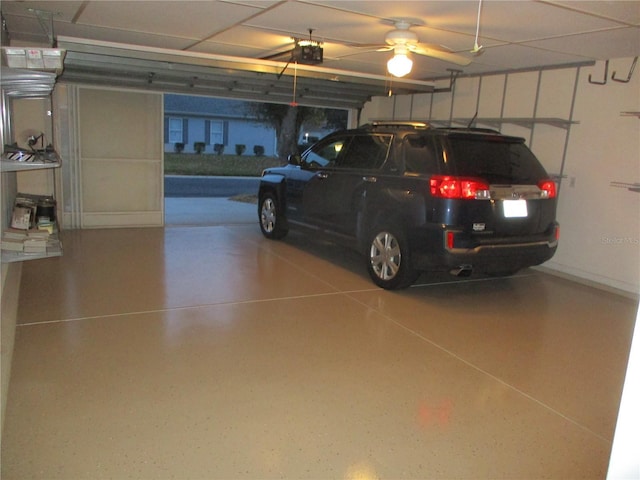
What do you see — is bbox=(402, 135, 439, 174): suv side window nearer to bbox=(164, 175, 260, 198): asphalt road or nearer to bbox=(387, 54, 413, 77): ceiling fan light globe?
bbox=(387, 54, 413, 77): ceiling fan light globe

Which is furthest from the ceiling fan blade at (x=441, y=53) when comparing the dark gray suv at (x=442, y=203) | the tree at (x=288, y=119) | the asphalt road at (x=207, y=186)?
the asphalt road at (x=207, y=186)

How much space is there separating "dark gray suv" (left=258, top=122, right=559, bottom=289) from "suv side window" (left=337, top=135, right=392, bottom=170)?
1cm

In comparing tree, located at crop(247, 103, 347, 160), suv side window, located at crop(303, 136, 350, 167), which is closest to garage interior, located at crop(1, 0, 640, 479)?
suv side window, located at crop(303, 136, 350, 167)

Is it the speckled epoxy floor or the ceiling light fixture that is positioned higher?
the ceiling light fixture

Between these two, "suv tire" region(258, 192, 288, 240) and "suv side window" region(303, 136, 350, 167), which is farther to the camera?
"suv tire" region(258, 192, 288, 240)

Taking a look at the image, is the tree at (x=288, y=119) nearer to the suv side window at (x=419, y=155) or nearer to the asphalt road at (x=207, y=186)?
the asphalt road at (x=207, y=186)

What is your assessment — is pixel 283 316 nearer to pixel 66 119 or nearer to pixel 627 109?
pixel 627 109

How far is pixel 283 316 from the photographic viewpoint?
4.36 metres

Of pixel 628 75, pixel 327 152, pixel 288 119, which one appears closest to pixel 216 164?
pixel 288 119

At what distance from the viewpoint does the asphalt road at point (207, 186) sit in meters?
14.9

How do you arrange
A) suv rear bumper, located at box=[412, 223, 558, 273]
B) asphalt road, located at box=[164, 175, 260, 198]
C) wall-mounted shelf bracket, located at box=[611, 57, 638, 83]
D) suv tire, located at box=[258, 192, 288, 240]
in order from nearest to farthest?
suv rear bumper, located at box=[412, 223, 558, 273] < wall-mounted shelf bracket, located at box=[611, 57, 638, 83] < suv tire, located at box=[258, 192, 288, 240] < asphalt road, located at box=[164, 175, 260, 198]

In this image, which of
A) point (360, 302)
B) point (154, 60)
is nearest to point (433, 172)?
point (360, 302)

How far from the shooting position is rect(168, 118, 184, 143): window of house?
28234 mm

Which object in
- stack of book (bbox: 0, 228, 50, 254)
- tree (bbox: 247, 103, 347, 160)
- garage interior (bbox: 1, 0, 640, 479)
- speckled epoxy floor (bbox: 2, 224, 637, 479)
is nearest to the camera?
speckled epoxy floor (bbox: 2, 224, 637, 479)
